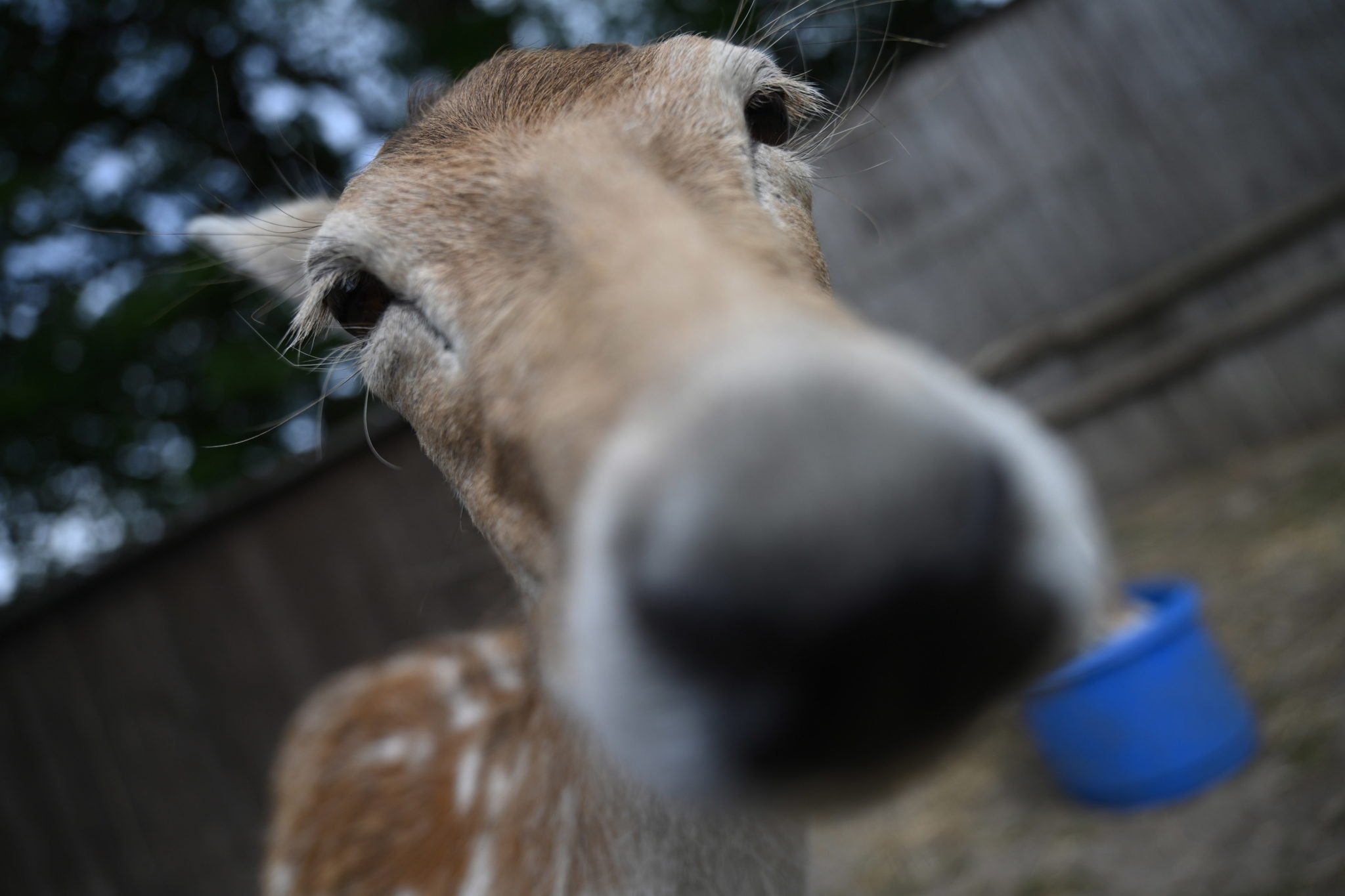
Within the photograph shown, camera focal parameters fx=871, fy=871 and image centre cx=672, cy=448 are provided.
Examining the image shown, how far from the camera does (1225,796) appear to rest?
308cm

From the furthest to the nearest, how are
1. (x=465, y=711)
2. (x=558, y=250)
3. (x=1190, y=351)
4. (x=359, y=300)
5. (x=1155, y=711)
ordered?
(x=1190, y=351) < (x=465, y=711) < (x=1155, y=711) < (x=359, y=300) < (x=558, y=250)

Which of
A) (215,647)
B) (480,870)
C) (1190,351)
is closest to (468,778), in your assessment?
(480,870)

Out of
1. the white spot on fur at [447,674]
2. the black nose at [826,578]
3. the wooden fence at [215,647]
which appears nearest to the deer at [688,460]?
the black nose at [826,578]

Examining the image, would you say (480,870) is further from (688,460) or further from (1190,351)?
(1190,351)

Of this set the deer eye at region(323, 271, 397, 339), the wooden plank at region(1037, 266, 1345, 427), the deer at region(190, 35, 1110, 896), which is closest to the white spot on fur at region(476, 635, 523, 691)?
the deer at region(190, 35, 1110, 896)

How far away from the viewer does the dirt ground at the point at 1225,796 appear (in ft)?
9.13

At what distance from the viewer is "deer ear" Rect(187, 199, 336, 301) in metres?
2.30

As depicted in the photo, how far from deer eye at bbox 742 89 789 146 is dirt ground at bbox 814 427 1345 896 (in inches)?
58.5

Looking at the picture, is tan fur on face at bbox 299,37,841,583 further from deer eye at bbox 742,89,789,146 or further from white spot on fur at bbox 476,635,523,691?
white spot on fur at bbox 476,635,523,691

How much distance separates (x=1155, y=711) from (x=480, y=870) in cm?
234

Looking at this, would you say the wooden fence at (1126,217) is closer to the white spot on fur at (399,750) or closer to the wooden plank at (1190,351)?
the wooden plank at (1190,351)

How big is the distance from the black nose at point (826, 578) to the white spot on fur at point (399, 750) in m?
2.79

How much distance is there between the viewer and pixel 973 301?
246 inches

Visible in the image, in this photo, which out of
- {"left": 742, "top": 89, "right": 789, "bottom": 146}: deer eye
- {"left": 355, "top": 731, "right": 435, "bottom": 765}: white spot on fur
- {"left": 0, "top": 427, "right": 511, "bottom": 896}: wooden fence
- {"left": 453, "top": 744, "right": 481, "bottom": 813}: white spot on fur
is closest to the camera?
{"left": 742, "top": 89, "right": 789, "bottom": 146}: deer eye
